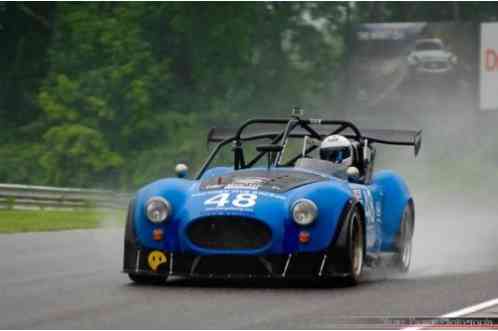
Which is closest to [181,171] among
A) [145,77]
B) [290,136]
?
[290,136]

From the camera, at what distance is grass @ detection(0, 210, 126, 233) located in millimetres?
20141

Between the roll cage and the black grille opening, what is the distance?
1.25m

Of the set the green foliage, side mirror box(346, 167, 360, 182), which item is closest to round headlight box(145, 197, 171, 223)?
side mirror box(346, 167, 360, 182)

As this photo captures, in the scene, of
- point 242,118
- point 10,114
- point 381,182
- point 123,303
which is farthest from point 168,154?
point 123,303

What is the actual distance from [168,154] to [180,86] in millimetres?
4386

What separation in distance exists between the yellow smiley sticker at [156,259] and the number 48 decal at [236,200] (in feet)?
1.67

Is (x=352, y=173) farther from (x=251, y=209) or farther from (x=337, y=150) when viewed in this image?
(x=251, y=209)

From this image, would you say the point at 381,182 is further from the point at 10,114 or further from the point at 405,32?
the point at 10,114

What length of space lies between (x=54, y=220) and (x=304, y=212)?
1253cm

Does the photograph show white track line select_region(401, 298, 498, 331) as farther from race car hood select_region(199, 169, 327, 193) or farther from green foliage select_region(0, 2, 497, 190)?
green foliage select_region(0, 2, 497, 190)

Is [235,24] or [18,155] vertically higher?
[235,24]

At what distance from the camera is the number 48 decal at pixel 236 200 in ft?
34.7

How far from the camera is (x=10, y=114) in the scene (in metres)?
49.5

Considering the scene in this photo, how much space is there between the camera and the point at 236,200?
10633 millimetres
